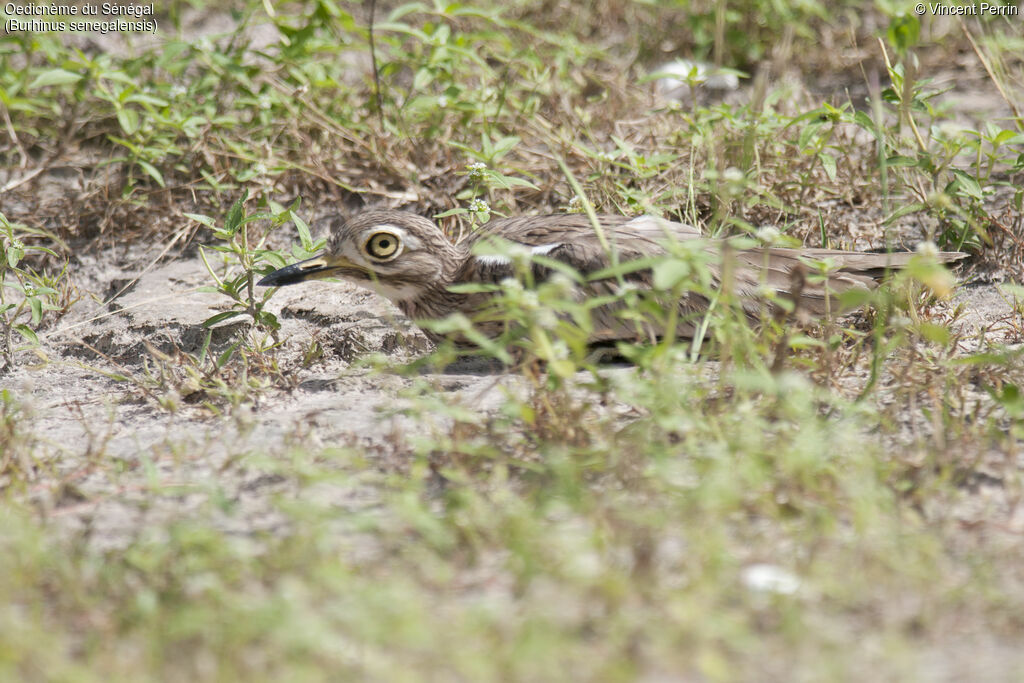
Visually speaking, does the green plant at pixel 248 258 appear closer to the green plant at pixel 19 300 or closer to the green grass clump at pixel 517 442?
the green grass clump at pixel 517 442

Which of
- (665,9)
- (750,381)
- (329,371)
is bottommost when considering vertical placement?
(329,371)

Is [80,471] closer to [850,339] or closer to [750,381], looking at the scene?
[750,381]

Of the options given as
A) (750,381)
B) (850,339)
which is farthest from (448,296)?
(750,381)

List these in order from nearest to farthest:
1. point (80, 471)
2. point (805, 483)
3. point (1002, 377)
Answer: point (805, 483) < point (80, 471) < point (1002, 377)

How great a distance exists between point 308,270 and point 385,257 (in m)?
0.28

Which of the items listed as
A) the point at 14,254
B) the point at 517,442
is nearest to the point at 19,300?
the point at 14,254

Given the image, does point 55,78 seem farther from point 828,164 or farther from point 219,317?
point 828,164

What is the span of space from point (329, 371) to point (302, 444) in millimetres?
730

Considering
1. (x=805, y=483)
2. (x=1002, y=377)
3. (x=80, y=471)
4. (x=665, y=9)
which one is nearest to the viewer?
(x=805, y=483)

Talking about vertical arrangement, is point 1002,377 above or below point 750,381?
below

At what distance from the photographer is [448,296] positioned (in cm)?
395

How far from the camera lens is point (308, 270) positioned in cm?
377

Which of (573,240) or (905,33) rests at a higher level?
(905,33)

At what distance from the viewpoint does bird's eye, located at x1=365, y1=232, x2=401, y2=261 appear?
3.83m
